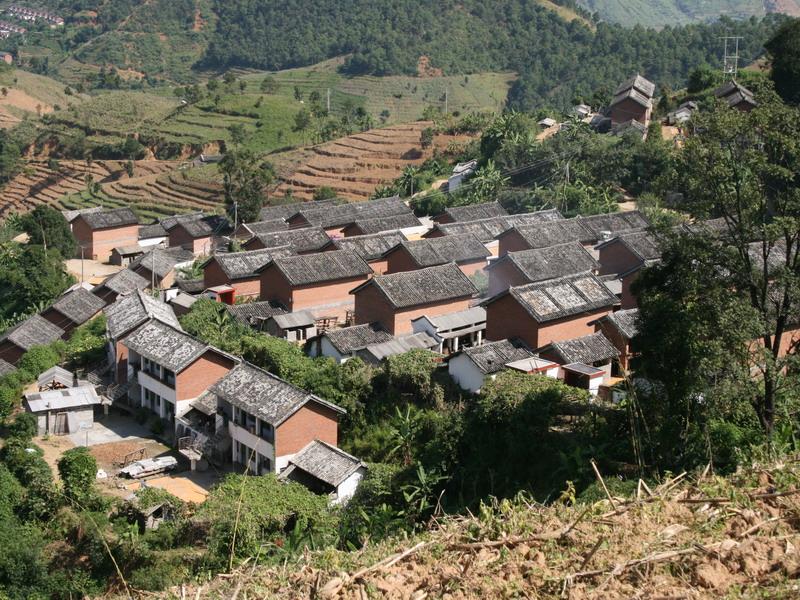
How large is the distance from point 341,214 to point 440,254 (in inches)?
330

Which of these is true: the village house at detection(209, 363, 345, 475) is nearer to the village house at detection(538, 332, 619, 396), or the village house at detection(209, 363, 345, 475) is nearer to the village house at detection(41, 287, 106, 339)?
the village house at detection(538, 332, 619, 396)

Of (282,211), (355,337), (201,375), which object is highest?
(355,337)

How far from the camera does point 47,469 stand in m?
18.2

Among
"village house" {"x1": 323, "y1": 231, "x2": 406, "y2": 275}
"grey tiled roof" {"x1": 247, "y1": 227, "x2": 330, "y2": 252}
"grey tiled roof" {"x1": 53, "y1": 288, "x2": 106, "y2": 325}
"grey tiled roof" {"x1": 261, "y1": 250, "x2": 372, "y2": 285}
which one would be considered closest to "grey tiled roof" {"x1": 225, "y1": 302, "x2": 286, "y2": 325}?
"grey tiled roof" {"x1": 261, "y1": 250, "x2": 372, "y2": 285}

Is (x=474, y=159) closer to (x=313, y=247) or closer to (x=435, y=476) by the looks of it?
(x=313, y=247)

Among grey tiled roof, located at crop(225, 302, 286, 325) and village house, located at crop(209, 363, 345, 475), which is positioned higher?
village house, located at crop(209, 363, 345, 475)

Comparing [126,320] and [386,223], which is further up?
[126,320]

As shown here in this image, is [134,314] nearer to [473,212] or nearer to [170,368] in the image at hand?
[170,368]

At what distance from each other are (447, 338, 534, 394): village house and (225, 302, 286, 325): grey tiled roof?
6.41 meters

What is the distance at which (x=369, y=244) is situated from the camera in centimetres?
2955

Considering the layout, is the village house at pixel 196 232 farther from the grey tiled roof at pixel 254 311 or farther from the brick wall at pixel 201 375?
the brick wall at pixel 201 375

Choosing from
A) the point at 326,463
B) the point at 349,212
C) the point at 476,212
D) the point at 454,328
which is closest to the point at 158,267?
the point at 349,212

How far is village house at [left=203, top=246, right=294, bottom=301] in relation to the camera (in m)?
28.1

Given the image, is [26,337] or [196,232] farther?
[196,232]
